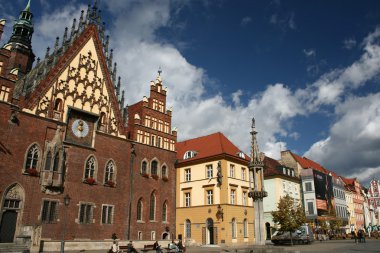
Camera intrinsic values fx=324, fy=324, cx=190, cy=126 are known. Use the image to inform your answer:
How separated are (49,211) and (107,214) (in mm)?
6730

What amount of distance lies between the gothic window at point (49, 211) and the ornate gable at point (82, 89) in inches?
329

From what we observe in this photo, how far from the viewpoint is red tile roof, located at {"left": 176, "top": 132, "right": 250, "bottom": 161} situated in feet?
149

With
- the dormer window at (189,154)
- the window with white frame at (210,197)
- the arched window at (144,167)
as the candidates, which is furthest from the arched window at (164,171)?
the window with white frame at (210,197)

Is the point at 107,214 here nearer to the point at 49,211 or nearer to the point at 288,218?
the point at 49,211

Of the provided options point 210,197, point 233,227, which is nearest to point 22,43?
point 210,197

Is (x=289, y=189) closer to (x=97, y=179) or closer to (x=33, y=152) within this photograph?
(x=97, y=179)

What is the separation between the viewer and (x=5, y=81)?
2959 cm

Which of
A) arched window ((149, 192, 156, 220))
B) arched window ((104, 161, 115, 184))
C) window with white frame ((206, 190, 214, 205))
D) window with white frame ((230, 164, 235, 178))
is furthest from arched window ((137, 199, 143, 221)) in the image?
window with white frame ((230, 164, 235, 178))

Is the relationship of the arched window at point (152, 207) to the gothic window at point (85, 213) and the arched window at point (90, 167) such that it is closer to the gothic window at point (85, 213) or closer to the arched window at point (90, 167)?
the gothic window at point (85, 213)

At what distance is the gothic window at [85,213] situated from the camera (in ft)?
108

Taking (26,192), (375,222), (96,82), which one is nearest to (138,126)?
(96,82)

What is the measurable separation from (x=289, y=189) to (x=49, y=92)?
4498cm

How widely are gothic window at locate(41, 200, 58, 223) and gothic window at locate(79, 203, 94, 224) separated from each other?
2.75 metres

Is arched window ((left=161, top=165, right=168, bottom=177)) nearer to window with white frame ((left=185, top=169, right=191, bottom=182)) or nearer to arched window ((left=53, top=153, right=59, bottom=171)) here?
window with white frame ((left=185, top=169, right=191, bottom=182))
